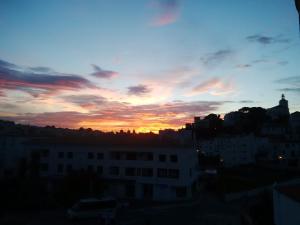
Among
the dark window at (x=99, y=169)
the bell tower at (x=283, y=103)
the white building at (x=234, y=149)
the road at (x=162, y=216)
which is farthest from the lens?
the bell tower at (x=283, y=103)

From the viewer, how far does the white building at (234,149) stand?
87688mm

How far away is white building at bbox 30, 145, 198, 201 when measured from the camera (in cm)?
4853

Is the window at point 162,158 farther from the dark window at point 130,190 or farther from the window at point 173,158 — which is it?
the dark window at point 130,190

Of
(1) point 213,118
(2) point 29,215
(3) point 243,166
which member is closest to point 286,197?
(2) point 29,215

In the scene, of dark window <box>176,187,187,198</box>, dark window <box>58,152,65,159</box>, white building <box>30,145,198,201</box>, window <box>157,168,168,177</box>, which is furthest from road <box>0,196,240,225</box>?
dark window <box>58,152,65,159</box>

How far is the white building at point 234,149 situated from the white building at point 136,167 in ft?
114

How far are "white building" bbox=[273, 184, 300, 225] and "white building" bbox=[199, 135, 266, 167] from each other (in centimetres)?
6195

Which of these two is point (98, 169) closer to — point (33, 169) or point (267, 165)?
point (33, 169)

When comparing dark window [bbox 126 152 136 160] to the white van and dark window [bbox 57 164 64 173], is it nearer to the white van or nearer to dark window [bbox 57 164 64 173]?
dark window [bbox 57 164 64 173]

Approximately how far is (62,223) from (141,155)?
62.8 feet

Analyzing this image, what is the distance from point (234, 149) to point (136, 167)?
4471 cm

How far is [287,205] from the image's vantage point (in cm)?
2262

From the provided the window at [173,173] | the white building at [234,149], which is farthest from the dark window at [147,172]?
the white building at [234,149]

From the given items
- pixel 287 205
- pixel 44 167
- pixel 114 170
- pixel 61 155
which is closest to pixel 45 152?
pixel 44 167
